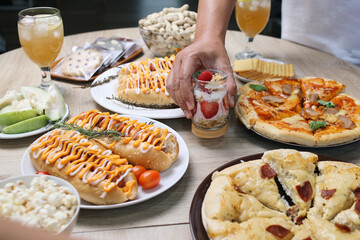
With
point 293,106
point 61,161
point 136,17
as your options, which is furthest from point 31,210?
point 136,17

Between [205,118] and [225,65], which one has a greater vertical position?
[225,65]

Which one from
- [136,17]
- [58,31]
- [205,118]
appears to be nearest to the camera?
[205,118]

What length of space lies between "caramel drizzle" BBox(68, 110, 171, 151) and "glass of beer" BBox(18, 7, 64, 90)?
1.81 ft

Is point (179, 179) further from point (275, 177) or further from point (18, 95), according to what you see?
point (18, 95)

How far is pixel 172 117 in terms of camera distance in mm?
1901

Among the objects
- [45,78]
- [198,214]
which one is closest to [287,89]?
[198,214]

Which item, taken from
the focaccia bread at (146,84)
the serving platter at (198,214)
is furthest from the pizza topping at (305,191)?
the focaccia bread at (146,84)

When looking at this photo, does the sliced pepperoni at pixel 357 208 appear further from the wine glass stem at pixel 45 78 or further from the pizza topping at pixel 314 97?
the wine glass stem at pixel 45 78

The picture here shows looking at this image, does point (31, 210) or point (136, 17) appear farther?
point (136, 17)

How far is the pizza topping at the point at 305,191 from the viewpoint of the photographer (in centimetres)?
127

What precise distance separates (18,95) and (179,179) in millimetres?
1055

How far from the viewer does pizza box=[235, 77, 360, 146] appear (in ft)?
5.48

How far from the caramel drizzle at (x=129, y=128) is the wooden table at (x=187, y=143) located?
185mm

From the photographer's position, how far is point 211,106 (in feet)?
5.59
